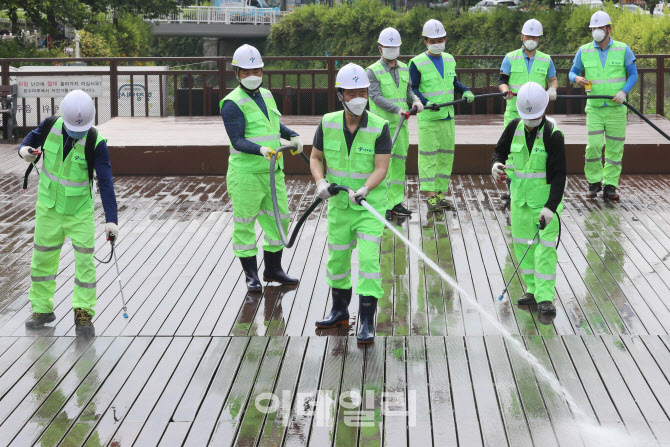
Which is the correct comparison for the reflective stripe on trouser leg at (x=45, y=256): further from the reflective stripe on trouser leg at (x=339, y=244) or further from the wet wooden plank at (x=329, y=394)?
the wet wooden plank at (x=329, y=394)

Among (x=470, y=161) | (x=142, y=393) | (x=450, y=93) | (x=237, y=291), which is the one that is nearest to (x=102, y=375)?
(x=142, y=393)

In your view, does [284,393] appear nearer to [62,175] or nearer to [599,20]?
[62,175]

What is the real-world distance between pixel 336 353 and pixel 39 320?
2.04 meters

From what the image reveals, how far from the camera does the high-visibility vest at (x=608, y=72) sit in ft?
29.7

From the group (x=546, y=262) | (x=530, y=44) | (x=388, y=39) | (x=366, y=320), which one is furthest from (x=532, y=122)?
(x=530, y=44)

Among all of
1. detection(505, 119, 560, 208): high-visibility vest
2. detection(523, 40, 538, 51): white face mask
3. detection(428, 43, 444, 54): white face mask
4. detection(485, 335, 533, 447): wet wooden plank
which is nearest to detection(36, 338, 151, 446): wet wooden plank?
detection(485, 335, 533, 447): wet wooden plank

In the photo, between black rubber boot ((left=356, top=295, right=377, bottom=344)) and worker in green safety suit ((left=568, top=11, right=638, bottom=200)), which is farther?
worker in green safety suit ((left=568, top=11, right=638, bottom=200))

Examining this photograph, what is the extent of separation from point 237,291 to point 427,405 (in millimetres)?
2397

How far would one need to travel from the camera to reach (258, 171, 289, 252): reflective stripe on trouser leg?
666 centimetres

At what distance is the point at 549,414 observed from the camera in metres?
4.58

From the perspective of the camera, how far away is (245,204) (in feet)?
21.4

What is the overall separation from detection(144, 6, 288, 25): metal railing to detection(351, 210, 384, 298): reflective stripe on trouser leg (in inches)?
1748

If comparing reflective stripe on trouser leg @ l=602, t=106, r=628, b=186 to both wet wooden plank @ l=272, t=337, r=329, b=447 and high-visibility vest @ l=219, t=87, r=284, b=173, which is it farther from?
wet wooden plank @ l=272, t=337, r=329, b=447

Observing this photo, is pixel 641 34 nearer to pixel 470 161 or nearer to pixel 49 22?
pixel 470 161
